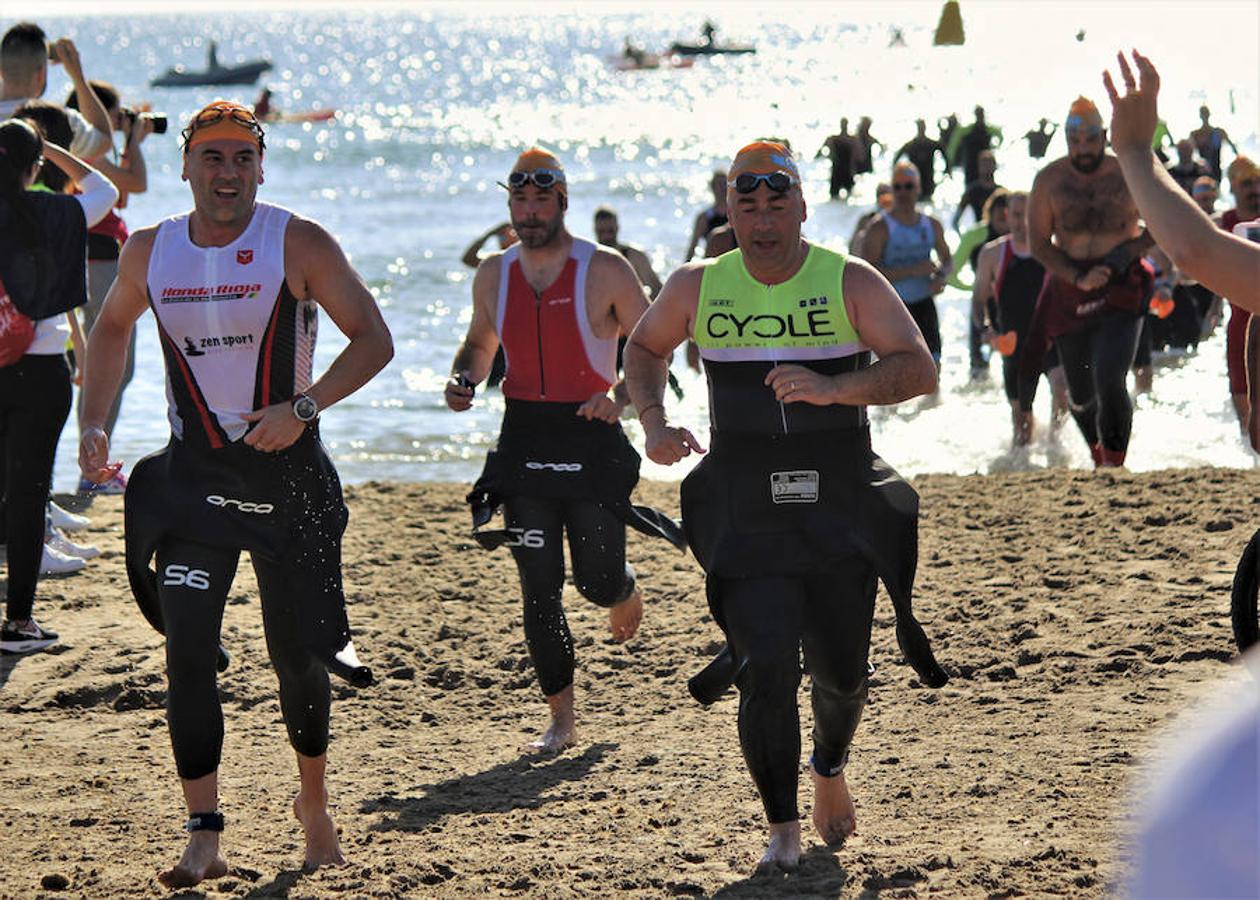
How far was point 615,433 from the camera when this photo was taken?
21.4ft

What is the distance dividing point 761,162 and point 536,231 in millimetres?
1705

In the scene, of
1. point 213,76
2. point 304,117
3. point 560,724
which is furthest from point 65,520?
point 213,76

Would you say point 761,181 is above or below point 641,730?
above

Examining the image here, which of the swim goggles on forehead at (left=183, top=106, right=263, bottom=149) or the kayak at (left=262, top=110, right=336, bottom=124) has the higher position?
the kayak at (left=262, top=110, right=336, bottom=124)

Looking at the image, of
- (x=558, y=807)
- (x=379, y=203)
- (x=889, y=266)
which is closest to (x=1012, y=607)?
(x=558, y=807)

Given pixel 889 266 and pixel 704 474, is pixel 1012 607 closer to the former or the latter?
pixel 704 474

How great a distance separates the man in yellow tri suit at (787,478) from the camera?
15.6 ft

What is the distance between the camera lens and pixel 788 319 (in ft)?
15.8

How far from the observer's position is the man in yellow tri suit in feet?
15.6

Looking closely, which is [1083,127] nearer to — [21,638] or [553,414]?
[553,414]

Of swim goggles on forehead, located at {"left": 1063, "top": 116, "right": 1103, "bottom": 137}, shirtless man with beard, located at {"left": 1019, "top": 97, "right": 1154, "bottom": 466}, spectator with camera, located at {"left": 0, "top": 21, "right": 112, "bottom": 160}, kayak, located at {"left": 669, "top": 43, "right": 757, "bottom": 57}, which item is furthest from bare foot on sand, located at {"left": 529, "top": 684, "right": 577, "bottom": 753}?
kayak, located at {"left": 669, "top": 43, "right": 757, "bottom": 57}

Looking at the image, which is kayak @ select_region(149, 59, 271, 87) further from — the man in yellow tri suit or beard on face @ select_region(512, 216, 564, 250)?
the man in yellow tri suit

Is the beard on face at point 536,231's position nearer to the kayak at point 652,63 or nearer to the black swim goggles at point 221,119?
the black swim goggles at point 221,119

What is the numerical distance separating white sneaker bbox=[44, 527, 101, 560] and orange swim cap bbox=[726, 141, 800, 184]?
5.33 metres
